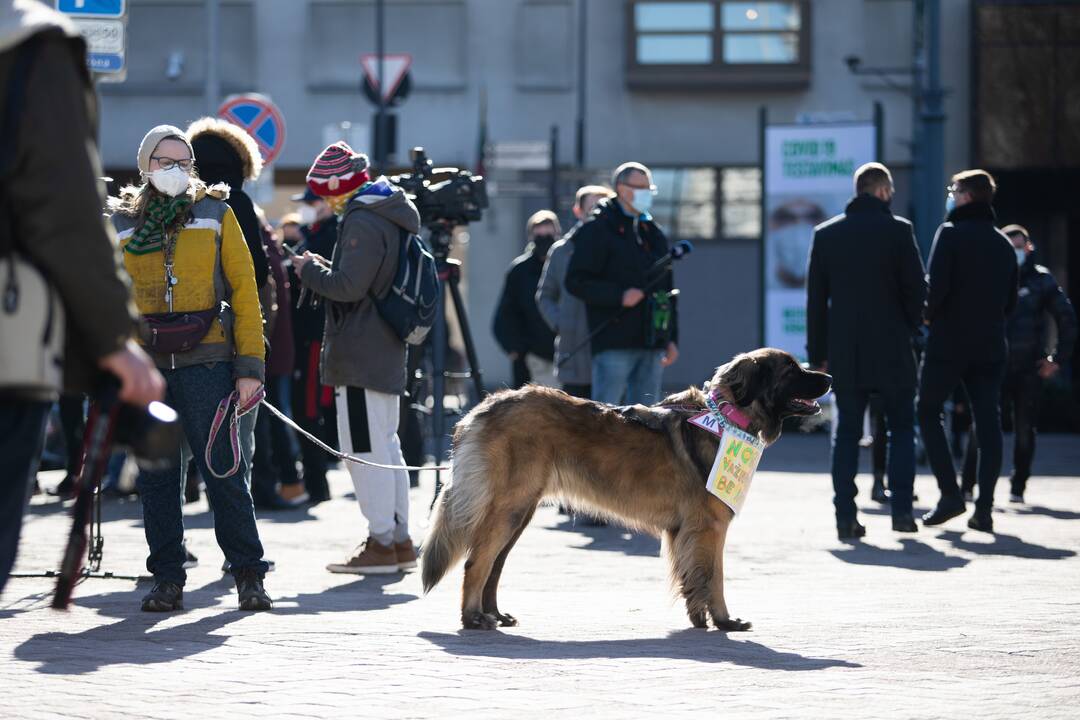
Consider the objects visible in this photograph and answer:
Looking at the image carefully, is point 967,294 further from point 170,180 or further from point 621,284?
point 170,180

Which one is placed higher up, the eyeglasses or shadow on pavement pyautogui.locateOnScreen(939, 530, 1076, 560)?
the eyeglasses

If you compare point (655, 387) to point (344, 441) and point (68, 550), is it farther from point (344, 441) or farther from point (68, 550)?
A: point (68, 550)

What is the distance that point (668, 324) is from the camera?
37.4 feet

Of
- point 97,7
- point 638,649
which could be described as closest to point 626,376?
point 97,7

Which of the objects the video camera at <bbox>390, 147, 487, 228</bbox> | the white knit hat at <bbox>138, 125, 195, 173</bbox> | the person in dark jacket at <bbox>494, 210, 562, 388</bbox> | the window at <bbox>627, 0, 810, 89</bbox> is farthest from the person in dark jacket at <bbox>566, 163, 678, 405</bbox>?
the window at <bbox>627, 0, 810, 89</bbox>

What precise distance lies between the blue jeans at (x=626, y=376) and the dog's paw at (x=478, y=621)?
4.07 m

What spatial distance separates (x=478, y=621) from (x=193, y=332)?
1699 millimetres

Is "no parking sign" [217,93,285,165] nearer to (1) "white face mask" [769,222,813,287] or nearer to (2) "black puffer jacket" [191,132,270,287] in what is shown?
(2) "black puffer jacket" [191,132,270,287]

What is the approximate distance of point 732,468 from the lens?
298 inches

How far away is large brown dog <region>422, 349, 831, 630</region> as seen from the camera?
7391 millimetres

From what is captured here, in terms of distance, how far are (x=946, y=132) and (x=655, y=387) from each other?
60.5ft

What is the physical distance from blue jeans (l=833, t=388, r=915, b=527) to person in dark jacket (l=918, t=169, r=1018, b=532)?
0.32m

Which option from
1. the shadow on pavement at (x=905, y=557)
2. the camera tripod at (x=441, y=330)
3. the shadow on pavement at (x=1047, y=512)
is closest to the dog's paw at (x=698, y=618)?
the shadow on pavement at (x=905, y=557)

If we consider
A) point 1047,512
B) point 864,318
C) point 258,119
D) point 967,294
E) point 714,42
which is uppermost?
point 714,42
